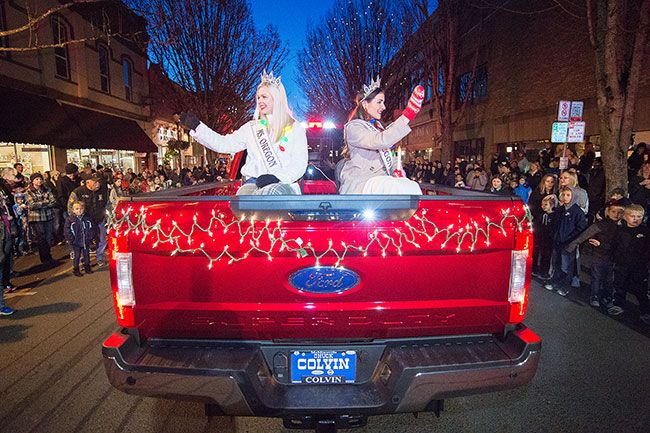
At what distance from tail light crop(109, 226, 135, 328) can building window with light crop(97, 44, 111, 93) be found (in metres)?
19.4

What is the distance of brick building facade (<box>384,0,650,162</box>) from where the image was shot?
572 inches

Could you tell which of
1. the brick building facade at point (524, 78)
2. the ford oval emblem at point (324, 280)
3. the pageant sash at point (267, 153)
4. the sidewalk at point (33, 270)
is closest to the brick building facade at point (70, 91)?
the sidewalk at point (33, 270)

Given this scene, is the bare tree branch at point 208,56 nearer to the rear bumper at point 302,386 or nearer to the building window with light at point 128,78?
the building window with light at point 128,78

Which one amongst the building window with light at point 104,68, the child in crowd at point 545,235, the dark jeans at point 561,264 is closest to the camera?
the dark jeans at point 561,264

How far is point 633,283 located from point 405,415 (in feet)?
13.2

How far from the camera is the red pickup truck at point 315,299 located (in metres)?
2.12

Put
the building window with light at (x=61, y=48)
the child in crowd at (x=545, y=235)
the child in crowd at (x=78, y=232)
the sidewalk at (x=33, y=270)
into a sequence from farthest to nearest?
1. the building window with light at (x=61, y=48)
2. the child in crowd at (x=78, y=232)
3. the child in crowd at (x=545, y=235)
4. the sidewalk at (x=33, y=270)

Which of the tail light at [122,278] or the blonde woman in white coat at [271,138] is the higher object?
the blonde woman in white coat at [271,138]

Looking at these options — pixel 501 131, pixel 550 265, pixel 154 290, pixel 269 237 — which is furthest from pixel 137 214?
pixel 501 131

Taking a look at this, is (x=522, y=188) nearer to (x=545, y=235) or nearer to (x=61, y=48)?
(x=545, y=235)

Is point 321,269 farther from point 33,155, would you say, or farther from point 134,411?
point 33,155

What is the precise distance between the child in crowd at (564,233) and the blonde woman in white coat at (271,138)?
4499 millimetres

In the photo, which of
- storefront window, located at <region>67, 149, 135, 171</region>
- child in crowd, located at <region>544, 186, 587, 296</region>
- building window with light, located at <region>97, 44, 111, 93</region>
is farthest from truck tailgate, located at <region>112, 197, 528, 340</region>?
building window with light, located at <region>97, 44, 111, 93</region>

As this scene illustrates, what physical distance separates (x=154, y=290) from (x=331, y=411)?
3.53 ft
